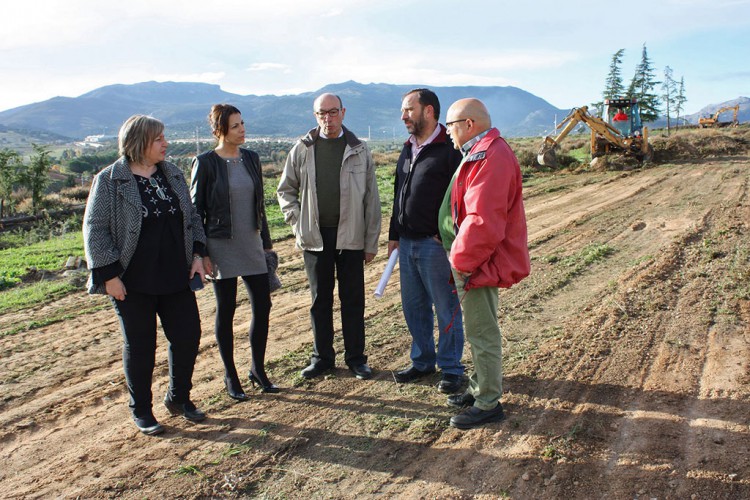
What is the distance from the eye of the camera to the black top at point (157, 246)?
11.6 feet

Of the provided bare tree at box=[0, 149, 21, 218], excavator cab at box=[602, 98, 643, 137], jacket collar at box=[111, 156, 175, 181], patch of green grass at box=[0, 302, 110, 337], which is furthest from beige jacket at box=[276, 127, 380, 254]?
excavator cab at box=[602, 98, 643, 137]

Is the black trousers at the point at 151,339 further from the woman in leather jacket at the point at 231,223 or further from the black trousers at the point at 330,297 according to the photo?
the black trousers at the point at 330,297

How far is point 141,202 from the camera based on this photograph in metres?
3.52

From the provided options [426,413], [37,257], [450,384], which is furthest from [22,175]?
[426,413]

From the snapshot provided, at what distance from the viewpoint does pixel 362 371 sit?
14.6 ft

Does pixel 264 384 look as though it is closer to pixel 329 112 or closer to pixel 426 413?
pixel 426 413

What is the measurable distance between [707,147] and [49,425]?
24691 millimetres

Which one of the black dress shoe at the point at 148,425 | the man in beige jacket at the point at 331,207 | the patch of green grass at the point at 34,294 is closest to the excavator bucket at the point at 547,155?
the patch of green grass at the point at 34,294

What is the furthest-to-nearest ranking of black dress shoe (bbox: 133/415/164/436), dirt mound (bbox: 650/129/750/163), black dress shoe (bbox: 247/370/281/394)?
dirt mound (bbox: 650/129/750/163) → black dress shoe (bbox: 247/370/281/394) → black dress shoe (bbox: 133/415/164/436)

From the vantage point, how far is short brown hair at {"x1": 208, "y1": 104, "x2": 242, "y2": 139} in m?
3.93

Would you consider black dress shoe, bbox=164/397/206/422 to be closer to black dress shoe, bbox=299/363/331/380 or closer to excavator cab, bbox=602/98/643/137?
black dress shoe, bbox=299/363/331/380

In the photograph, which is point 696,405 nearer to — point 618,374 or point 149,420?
point 618,374

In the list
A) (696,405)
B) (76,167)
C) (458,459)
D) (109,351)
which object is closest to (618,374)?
(696,405)

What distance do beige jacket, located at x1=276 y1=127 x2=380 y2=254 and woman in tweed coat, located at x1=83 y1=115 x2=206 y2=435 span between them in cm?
79
